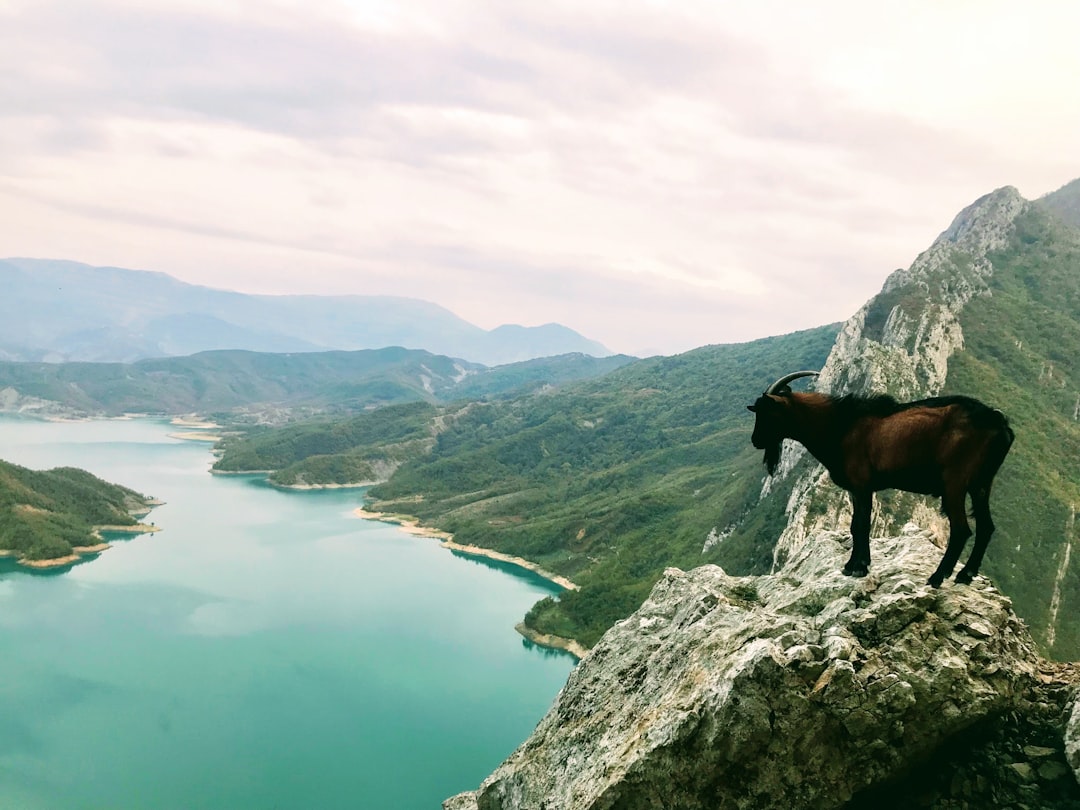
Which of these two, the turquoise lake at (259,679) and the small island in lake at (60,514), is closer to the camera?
the turquoise lake at (259,679)

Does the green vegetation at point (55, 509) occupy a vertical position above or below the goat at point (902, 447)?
below

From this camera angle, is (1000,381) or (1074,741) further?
(1000,381)

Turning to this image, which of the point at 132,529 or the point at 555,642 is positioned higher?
the point at 132,529

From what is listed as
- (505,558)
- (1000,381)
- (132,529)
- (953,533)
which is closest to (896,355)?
(1000,381)

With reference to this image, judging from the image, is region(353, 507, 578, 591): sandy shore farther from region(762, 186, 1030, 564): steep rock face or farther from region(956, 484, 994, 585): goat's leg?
region(956, 484, 994, 585): goat's leg

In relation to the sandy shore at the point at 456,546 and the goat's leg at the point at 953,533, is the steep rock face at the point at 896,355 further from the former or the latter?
the goat's leg at the point at 953,533

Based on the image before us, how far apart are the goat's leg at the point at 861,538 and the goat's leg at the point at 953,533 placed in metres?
1.05

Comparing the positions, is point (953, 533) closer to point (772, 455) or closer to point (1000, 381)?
point (772, 455)

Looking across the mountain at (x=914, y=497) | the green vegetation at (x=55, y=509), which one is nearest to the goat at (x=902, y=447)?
the mountain at (x=914, y=497)

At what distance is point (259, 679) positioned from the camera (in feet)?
255

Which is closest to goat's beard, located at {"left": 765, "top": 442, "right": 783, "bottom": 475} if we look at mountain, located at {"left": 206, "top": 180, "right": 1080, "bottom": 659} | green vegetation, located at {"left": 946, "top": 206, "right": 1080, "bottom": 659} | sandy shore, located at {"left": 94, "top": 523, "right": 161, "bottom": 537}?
mountain, located at {"left": 206, "top": 180, "right": 1080, "bottom": 659}

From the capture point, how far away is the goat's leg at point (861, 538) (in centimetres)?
1077

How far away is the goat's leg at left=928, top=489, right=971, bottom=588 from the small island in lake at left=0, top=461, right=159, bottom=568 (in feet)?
501

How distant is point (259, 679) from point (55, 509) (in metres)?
99.7
